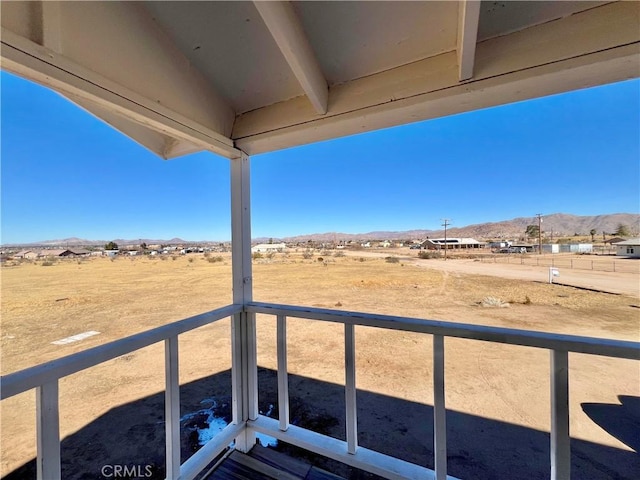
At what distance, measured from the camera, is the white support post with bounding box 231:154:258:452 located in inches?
57.7

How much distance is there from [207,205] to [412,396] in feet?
9.35

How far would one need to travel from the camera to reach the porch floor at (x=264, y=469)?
126 centimetres

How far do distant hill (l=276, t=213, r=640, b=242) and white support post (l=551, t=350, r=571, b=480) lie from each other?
1800 millimetres

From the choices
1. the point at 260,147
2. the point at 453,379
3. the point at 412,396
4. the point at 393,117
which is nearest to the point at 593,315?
the point at 453,379

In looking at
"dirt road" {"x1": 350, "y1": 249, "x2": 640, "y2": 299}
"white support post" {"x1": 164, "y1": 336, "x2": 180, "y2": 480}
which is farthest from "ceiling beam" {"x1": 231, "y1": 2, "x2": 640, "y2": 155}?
"dirt road" {"x1": 350, "y1": 249, "x2": 640, "y2": 299}

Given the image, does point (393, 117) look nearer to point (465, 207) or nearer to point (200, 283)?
point (200, 283)

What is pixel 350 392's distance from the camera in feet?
4.08

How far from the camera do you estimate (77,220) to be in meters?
1.42

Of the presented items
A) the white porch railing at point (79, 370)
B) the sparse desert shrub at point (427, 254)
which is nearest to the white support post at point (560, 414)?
the white porch railing at point (79, 370)

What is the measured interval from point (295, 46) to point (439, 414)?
159 cm

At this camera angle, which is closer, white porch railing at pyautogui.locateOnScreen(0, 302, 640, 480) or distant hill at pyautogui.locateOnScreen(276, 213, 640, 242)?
white porch railing at pyautogui.locateOnScreen(0, 302, 640, 480)

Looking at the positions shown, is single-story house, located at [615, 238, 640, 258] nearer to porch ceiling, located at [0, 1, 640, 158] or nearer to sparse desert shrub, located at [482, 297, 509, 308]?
sparse desert shrub, located at [482, 297, 509, 308]

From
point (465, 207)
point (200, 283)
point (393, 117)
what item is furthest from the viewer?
point (465, 207)

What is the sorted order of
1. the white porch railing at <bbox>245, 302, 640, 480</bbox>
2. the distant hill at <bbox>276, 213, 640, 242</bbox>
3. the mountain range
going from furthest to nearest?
the distant hill at <bbox>276, 213, 640, 242</bbox> → the mountain range → the white porch railing at <bbox>245, 302, 640, 480</bbox>
